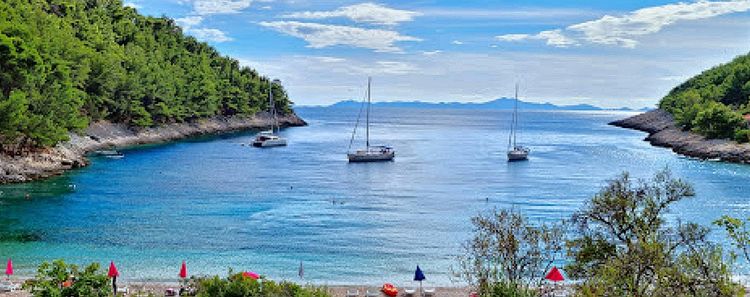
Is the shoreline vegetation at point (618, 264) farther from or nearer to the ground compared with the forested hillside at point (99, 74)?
nearer to the ground

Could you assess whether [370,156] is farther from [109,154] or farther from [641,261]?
[641,261]

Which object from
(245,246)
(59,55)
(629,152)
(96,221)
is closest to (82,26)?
(59,55)

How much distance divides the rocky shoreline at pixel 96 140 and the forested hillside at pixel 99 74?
6.13 feet

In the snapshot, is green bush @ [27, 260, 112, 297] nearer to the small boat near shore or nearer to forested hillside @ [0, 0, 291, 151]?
forested hillside @ [0, 0, 291, 151]

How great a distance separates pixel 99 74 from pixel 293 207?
6374 cm

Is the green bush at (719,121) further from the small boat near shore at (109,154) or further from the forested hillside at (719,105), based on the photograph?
the small boat near shore at (109,154)

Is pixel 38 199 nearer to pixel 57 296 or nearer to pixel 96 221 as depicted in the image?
pixel 96 221

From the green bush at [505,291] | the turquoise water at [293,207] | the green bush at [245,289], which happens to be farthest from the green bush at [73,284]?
the turquoise water at [293,207]

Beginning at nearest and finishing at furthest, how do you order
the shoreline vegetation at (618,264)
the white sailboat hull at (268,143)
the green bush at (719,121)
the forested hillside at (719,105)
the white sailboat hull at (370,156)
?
the shoreline vegetation at (618,264), the white sailboat hull at (370,156), the green bush at (719,121), the forested hillside at (719,105), the white sailboat hull at (268,143)

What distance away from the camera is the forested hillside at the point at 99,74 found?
6919 cm

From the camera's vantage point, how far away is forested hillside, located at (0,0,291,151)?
227 feet

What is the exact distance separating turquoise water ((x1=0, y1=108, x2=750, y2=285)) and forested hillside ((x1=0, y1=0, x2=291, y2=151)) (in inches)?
294

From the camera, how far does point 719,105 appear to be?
117m

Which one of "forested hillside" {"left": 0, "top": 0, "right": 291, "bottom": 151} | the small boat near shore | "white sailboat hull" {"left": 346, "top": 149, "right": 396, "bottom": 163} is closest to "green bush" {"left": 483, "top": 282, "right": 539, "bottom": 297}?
"forested hillside" {"left": 0, "top": 0, "right": 291, "bottom": 151}
